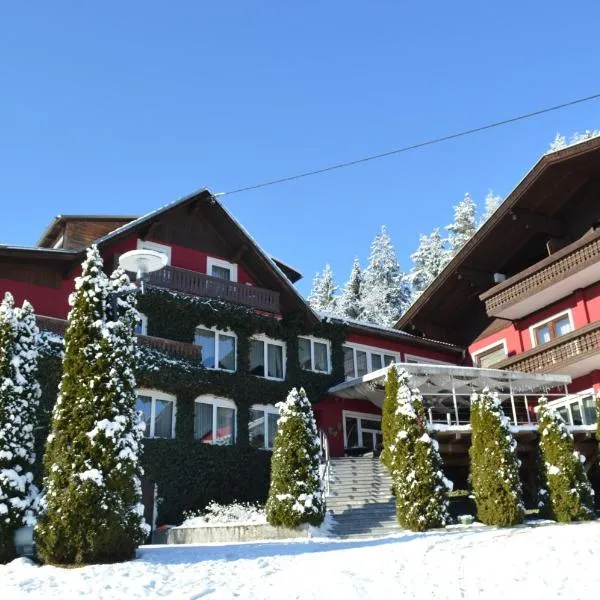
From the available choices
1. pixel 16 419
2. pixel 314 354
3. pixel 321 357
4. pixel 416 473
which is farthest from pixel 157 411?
pixel 16 419

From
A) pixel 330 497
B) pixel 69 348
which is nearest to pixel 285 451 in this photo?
pixel 330 497

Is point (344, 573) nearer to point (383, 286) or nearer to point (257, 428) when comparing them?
point (257, 428)

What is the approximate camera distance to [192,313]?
25.1 meters

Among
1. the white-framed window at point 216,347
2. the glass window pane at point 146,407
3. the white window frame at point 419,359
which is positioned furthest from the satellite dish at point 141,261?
the white window frame at point 419,359

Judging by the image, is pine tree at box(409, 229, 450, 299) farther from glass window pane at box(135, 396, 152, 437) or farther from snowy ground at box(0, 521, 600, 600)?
snowy ground at box(0, 521, 600, 600)

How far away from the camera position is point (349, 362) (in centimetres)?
3012

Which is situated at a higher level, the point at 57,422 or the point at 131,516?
the point at 57,422

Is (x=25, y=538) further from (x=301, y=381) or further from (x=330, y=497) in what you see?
(x=301, y=381)

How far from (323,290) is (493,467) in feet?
136

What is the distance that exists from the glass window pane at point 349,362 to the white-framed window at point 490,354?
5.24 meters

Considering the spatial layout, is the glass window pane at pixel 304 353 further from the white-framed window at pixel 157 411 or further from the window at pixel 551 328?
the window at pixel 551 328

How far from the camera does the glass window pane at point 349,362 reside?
2988cm

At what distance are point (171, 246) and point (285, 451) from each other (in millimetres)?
10881

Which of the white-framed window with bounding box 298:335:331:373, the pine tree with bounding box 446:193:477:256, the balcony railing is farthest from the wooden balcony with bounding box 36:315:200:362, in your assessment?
the pine tree with bounding box 446:193:477:256
